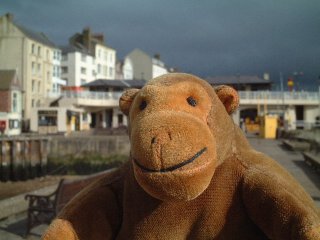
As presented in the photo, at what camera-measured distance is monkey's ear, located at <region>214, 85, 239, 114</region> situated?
218cm

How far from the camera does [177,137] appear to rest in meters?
1.75

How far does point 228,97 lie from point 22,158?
19.5 metres

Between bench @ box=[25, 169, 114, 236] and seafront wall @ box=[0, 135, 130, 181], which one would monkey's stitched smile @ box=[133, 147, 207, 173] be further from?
seafront wall @ box=[0, 135, 130, 181]

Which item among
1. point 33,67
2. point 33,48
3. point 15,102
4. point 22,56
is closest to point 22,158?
point 15,102

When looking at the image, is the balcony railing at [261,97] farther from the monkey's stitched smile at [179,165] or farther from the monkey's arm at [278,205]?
the monkey's stitched smile at [179,165]

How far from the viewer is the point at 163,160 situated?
172 centimetres

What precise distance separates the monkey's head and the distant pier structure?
1840cm

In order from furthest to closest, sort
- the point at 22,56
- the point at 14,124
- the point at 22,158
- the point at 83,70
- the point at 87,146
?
the point at 83,70 < the point at 22,56 < the point at 14,124 < the point at 87,146 < the point at 22,158

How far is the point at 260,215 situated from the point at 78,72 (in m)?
55.1

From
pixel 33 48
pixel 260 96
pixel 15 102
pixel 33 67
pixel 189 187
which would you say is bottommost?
Answer: pixel 189 187

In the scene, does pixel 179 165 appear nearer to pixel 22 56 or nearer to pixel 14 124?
pixel 14 124

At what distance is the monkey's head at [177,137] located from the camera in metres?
1.73

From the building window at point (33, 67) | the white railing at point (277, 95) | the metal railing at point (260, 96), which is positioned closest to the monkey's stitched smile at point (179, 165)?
the metal railing at point (260, 96)

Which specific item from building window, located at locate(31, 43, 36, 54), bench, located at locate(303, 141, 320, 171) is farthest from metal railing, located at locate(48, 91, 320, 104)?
bench, located at locate(303, 141, 320, 171)
